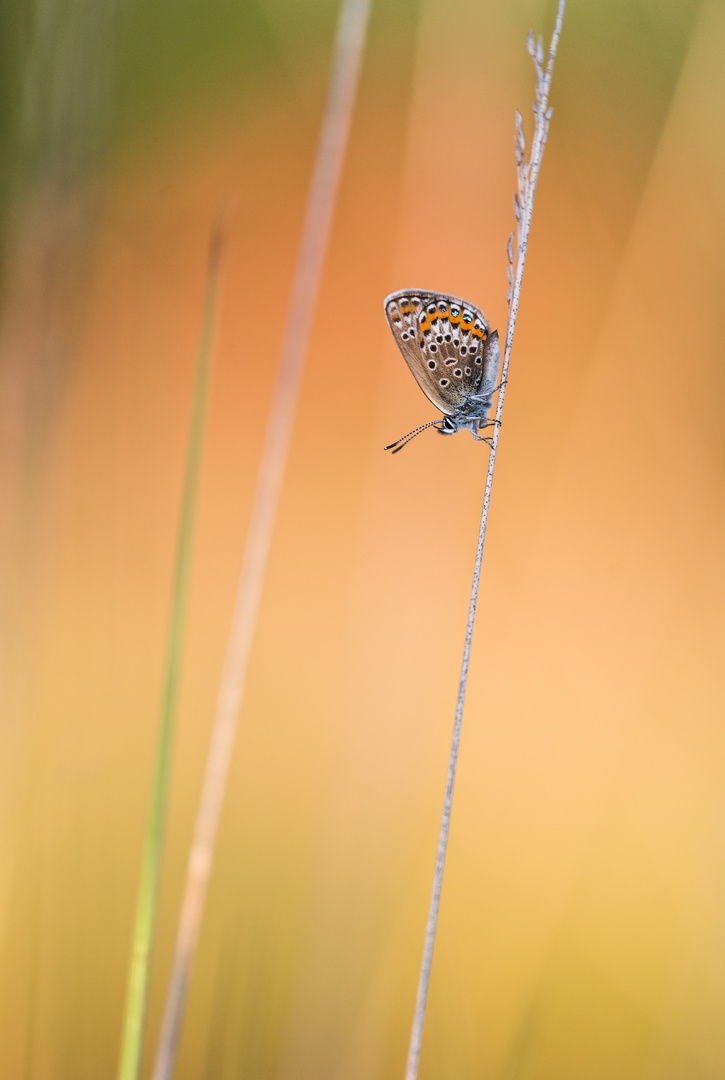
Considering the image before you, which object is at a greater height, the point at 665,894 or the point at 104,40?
the point at 104,40

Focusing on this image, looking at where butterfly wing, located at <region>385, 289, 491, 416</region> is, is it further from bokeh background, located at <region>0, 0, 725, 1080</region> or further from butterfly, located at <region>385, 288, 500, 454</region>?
bokeh background, located at <region>0, 0, 725, 1080</region>

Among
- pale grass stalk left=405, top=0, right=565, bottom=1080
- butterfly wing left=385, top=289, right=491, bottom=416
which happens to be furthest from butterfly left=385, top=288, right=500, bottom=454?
pale grass stalk left=405, top=0, right=565, bottom=1080

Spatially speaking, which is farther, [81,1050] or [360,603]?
[360,603]

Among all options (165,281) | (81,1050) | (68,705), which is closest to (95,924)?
(81,1050)

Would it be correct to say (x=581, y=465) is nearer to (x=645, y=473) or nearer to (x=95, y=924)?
(x=645, y=473)

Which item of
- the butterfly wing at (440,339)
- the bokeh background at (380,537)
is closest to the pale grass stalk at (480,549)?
the butterfly wing at (440,339)

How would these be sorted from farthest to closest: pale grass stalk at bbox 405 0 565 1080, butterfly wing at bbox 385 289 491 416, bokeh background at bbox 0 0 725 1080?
1. bokeh background at bbox 0 0 725 1080
2. butterfly wing at bbox 385 289 491 416
3. pale grass stalk at bbox 405 0 565 1080

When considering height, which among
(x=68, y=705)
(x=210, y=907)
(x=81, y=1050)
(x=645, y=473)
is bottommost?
(x=81, y=1050)

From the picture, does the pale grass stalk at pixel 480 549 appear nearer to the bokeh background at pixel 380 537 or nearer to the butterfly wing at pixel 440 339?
the butterfly wing at pixel 440 339
